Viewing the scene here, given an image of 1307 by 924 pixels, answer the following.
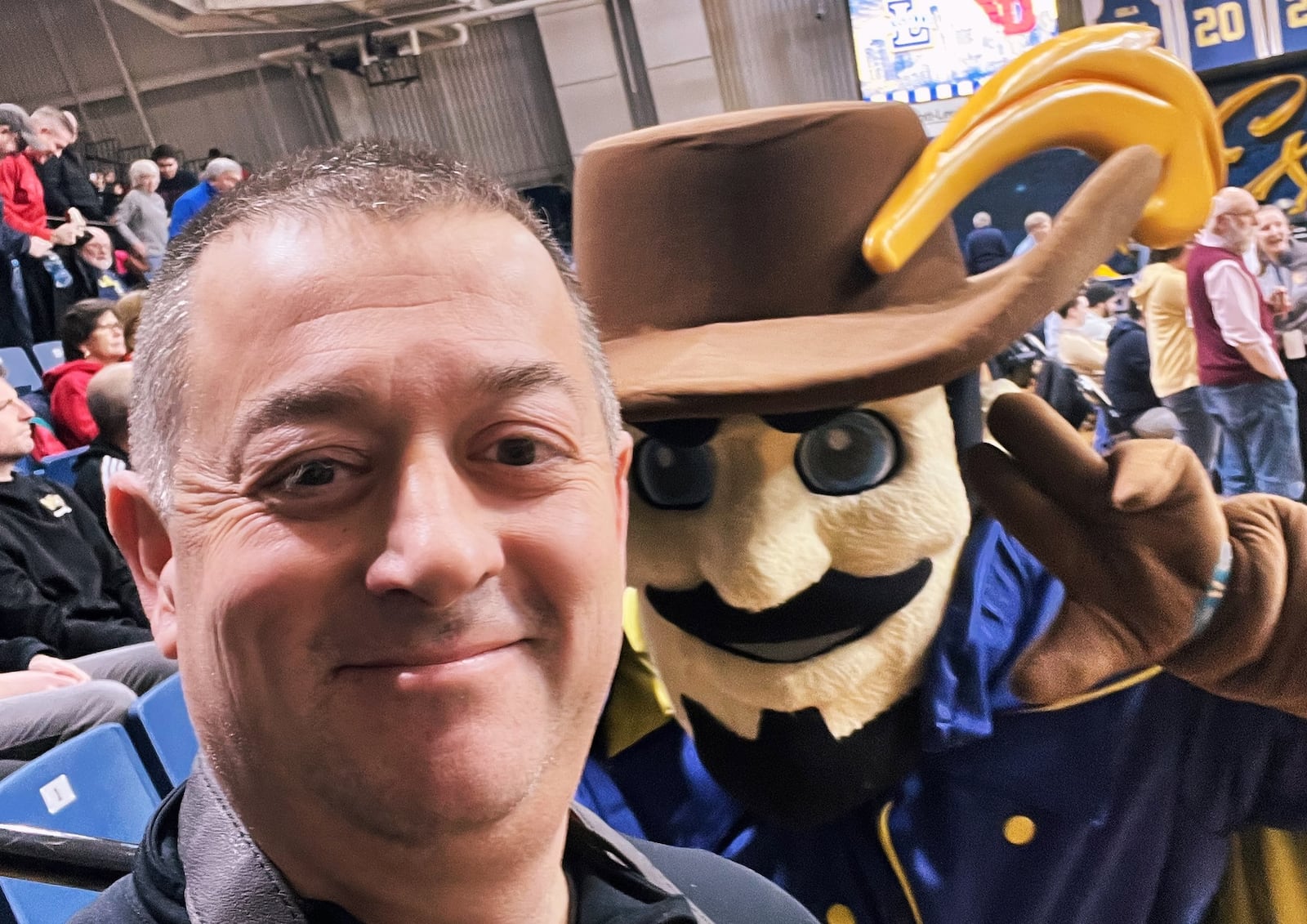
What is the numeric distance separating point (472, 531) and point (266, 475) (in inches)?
3.3

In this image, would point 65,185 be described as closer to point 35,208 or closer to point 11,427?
point 35,208

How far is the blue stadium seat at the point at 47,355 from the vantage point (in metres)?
4.05

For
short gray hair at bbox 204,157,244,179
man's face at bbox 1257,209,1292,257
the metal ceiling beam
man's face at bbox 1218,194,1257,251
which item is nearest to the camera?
man's face at bbox 1218,194,1257,251

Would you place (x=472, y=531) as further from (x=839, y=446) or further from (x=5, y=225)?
(x=5, y=225)

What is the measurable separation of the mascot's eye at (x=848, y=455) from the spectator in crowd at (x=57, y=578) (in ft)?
4.25

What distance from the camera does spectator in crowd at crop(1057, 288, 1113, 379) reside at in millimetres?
1572

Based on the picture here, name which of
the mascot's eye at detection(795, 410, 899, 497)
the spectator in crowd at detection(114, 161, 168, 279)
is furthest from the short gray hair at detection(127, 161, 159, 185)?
the mascot's eye at detection(795, 410, 899, 497)

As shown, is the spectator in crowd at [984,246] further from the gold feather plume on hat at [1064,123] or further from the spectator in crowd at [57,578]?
the spectator in crowd at [57,578]

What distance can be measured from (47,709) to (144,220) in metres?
→ 3.43

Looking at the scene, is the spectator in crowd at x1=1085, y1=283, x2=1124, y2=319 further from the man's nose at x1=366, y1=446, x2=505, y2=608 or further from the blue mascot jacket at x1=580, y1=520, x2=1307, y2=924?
the man's nose at x1=366, y1=446, x2=505, y2=608

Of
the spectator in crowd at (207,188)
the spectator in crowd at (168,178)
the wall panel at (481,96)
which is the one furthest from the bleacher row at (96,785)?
the spectator in crowd at (168,178)

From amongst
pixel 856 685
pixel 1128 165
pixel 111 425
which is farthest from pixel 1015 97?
pixel 111 425

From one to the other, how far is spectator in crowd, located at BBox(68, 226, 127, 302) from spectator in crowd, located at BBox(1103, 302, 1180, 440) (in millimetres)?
3380

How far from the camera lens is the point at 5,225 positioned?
3912 mm
